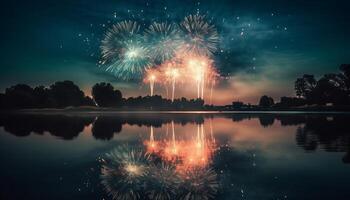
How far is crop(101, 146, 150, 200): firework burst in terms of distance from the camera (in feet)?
38.7

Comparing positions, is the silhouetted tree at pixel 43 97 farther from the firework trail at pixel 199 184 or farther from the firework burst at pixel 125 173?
the firework trail at pixel 199 184

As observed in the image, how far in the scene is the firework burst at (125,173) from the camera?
11.8 metres

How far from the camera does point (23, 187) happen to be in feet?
40.5

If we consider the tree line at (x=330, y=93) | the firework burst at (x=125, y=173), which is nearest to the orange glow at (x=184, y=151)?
the firework burst at (x=125, y=173)

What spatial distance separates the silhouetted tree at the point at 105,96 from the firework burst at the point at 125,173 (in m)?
151

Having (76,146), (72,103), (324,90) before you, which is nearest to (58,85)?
(72,103)

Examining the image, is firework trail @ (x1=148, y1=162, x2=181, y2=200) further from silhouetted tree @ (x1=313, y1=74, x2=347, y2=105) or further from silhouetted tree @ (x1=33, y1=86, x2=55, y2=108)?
silhouetted tree @ (x1=33, y1=86, x2=55, y2=108)

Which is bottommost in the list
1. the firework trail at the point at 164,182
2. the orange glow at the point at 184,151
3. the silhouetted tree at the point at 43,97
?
the firework trail at the point at 164,182

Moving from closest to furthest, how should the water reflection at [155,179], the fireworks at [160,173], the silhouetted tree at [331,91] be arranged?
the water reflection at [155,179]
the fireworks at [160,173]
the silhouetted tree at [331,91]

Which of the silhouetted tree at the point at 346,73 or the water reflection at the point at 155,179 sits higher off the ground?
the silhouetted tree at the point at 346,73

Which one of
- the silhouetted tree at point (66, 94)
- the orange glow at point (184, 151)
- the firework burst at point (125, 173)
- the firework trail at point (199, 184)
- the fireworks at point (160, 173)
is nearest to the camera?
the firework trail at point (199, 184)

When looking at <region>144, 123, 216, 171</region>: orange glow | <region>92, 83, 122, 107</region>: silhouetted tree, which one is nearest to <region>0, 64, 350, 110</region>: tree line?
<region>92, 83, 122, 107</region>: silhouetted tree

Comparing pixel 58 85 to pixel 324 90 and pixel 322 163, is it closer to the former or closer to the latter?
pixel 324 90

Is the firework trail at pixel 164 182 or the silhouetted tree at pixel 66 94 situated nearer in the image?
the firework trail at pixel 164 182
